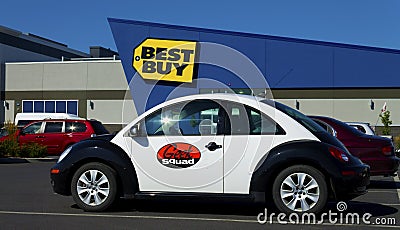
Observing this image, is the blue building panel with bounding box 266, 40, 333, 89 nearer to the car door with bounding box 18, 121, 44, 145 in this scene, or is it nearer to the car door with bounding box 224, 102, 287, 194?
the car door with bounding box 18, 121, 44, 145

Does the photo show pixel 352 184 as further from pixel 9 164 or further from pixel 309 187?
pixel 9 164

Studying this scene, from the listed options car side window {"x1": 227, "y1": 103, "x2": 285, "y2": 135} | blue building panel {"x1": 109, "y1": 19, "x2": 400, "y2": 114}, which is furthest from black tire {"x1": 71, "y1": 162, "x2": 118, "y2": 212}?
blue building panel {"x1": 109, "y1": 19, "x2": 400, "y2": 114}

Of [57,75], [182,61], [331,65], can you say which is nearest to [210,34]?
[182,61]

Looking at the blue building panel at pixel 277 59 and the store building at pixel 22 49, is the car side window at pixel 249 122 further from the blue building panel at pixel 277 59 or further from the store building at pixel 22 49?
the store building at pixel 22 49

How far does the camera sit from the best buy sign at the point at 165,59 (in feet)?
113

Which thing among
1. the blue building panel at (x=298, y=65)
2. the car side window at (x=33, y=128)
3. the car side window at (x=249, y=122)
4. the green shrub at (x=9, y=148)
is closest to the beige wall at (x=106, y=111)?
the blue building panel at (x=298, y=65)

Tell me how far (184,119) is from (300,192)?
6.12 ft

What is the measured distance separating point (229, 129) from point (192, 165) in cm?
69

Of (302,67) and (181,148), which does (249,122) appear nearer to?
(181,148)

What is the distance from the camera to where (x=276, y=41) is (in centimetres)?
3712

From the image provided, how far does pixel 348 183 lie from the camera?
7.69 metres

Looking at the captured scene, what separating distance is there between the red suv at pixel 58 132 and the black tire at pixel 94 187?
13546 mm

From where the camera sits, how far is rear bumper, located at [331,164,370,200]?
7676 mm

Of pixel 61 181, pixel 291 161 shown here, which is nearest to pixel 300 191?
pixel 291 161
